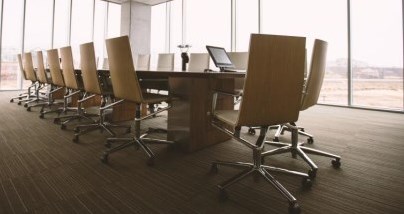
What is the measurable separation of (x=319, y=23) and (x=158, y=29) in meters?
5.69

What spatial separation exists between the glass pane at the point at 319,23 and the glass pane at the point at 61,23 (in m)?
6.37

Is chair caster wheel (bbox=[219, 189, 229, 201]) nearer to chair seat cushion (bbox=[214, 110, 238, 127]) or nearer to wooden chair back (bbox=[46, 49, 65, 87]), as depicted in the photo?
chair seat cushion (bbox=[214, 110, 238, 127])

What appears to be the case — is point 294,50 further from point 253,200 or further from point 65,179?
point 65,179

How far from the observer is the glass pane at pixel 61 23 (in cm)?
861

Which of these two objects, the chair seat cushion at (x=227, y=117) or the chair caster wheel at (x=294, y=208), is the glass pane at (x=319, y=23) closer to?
the chair seat cushion at (x=227, y=117)

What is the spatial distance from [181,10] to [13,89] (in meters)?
6.07

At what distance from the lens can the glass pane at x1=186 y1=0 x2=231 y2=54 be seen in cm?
781

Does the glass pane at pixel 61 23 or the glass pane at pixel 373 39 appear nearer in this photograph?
the glass pane at pixel 373 39

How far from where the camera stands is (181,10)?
909 cm

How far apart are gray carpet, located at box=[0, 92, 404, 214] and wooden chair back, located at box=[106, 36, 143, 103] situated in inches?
23.2

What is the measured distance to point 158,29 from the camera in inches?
388

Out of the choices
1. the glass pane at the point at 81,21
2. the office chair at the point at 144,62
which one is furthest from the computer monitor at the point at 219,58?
the glass pane at the point at 81,21

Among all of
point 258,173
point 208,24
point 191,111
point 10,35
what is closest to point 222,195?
point 258,173

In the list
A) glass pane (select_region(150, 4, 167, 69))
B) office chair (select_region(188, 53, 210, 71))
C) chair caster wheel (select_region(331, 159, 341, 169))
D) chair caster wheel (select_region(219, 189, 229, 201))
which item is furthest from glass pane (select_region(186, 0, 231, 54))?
chair caster wheel (select_region(219, 189, 229, 201))
